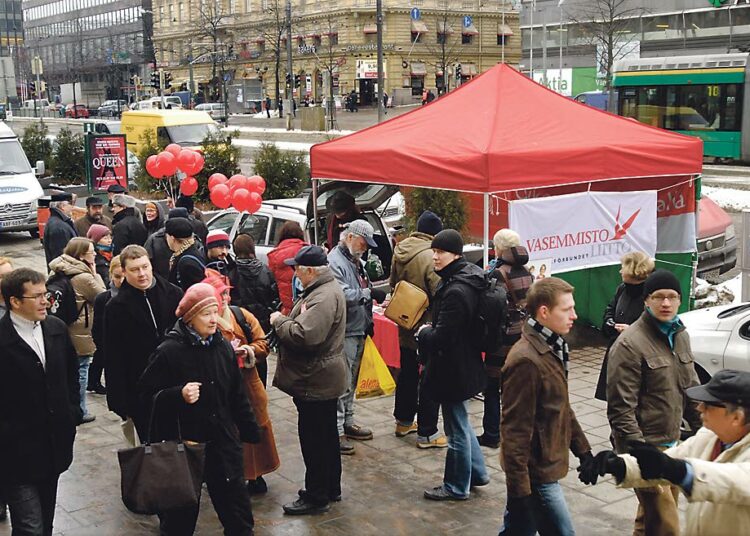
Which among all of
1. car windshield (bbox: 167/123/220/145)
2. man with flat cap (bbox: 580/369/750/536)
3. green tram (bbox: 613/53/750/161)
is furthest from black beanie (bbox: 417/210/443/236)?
green tram (bbox: 613/53/750/161)

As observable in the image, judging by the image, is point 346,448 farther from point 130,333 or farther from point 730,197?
point 730,197

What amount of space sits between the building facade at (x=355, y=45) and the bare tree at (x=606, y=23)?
17.4 m

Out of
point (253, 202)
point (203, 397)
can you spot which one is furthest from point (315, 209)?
point (203, 397)

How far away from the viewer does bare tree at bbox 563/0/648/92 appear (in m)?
50.3

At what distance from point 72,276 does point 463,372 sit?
3750 mm

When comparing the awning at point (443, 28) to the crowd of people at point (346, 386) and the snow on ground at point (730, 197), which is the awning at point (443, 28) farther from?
the crowd of people at point (346, 386)

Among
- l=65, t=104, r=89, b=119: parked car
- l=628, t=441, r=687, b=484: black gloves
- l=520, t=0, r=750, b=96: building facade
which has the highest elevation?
l=520, t=0, r=750, b=96: building facade

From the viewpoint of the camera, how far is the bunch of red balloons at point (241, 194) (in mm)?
11320

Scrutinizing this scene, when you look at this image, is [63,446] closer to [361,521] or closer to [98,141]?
[361,521]

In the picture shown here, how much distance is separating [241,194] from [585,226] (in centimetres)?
416

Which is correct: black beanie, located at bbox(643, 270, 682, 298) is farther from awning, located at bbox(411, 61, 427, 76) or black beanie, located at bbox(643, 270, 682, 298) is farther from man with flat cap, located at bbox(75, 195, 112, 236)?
awning, located at bbox(411, 61, 427, 76)

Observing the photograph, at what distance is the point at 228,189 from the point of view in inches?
469

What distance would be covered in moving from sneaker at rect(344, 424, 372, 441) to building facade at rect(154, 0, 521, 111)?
6194 centimetres

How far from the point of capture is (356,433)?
7816mm
